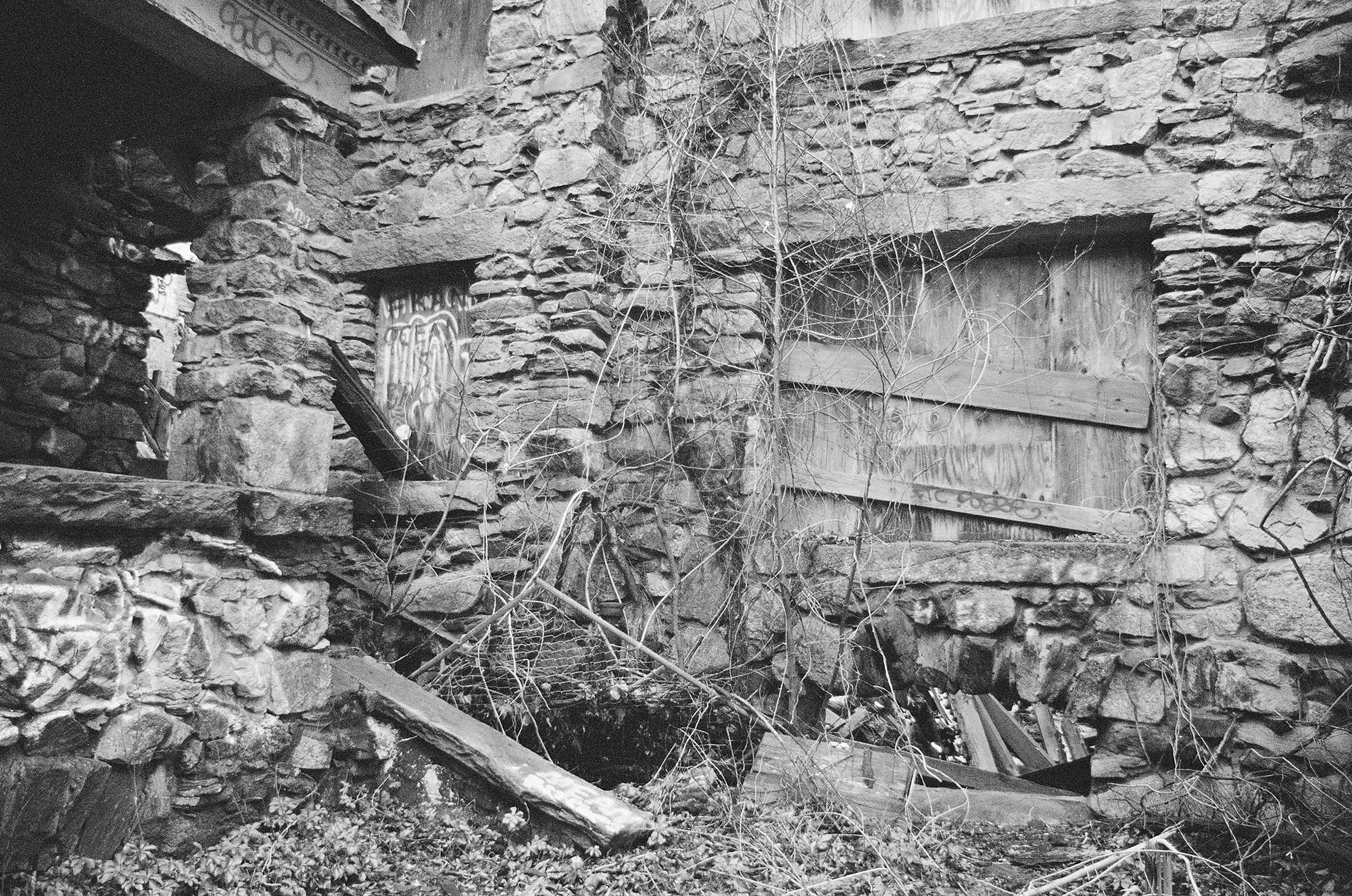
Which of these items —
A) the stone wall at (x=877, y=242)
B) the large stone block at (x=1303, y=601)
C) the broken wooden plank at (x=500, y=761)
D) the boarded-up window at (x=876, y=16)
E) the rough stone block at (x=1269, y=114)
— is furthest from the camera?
the boarded-up window at (x=876, y=16)

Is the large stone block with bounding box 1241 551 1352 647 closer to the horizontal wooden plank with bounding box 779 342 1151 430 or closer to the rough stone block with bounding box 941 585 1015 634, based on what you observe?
the horizontal wooden plank with bounding box 779 342 1151 430

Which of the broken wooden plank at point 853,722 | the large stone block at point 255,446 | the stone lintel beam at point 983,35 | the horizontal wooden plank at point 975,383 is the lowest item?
the broken wooden plank at point 853,722

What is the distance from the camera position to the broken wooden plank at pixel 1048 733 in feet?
15.2

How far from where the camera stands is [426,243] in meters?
4.94

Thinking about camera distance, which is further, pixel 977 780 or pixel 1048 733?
pixel 1048 733

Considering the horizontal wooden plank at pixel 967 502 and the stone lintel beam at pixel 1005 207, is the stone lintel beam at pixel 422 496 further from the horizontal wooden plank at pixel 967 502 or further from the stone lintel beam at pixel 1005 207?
the stone lintel beam at pixel 1005 207

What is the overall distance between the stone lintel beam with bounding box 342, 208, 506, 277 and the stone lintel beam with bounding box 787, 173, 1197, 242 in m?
1.62

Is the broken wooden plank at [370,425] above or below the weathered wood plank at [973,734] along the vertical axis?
above

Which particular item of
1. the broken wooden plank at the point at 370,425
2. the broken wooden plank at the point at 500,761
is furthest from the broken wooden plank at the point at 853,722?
the broken wooden plank at the point at 370,425

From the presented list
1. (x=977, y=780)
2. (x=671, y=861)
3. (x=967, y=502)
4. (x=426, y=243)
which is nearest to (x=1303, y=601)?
(x=967, y=502)

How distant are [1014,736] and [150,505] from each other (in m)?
4.02

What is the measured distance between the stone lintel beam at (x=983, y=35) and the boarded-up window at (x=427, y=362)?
2288 mm

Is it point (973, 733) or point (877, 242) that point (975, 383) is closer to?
point (877, 242)

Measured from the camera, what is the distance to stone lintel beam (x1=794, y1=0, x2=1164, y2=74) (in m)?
4.01
